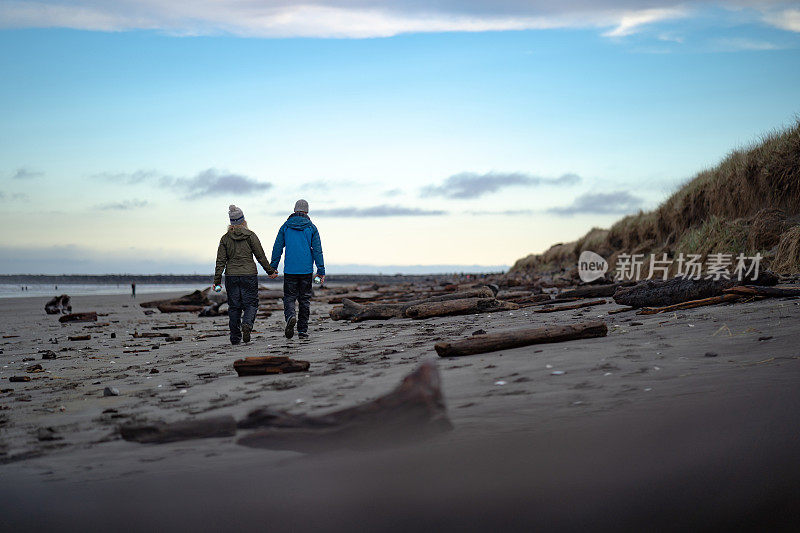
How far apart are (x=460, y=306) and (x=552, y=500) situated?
7250 millimetres

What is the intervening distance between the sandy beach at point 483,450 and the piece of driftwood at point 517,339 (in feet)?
0.42

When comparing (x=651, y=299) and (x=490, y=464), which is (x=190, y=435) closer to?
(x=490, y=464)

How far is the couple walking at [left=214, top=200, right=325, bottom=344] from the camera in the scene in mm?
8906

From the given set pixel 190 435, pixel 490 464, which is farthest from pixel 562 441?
pixel 190 435

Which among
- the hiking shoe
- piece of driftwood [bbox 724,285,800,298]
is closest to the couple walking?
the hiking shoe

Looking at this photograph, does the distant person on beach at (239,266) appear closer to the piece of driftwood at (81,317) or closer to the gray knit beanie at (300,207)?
the gray knit beanie at (300,207)

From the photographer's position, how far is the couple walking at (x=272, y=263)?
8906 mm

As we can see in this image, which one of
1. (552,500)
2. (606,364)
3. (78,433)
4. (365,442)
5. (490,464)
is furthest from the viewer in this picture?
(606,364)

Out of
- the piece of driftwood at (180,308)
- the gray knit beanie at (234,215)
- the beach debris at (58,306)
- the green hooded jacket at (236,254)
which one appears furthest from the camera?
the beach debris at (58,306)

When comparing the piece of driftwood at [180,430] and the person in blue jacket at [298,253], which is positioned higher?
the person in blue jacket at [298,253]

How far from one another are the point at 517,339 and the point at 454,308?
4374 mm

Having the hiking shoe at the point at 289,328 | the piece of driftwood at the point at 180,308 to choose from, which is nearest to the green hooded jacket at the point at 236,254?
the hiking shoe at the point at 289,328

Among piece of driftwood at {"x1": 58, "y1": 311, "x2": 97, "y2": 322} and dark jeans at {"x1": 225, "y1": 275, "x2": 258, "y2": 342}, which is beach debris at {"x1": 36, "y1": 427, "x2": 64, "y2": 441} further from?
piece of driftwood at {"x1": 58, "y1": 311, "x2": 97, "y2": 322}

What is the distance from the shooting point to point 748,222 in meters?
15.3
